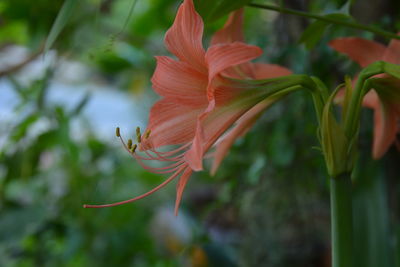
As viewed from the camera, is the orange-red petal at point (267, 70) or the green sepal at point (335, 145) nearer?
the green sepal at point (335, 145)

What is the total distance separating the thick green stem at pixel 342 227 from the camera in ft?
0.86

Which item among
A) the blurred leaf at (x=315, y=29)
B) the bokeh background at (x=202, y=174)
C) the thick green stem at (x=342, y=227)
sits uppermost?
the blurred leaf at (x=315, y=29)

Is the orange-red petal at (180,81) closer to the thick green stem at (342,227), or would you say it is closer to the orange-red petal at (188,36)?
the orange-red petal at (188,36)

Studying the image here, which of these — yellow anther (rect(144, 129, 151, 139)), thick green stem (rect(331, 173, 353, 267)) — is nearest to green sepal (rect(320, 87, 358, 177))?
thick green stem (rect(331, 173, 353, 267))

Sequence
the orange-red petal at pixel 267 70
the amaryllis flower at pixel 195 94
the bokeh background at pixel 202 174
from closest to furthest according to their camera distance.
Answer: the amaryllis flower at pixel 195 94, the orange-red petal at pixel 267 70, the bokeh background at pixel 202 174

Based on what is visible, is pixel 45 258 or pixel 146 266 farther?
pixel 146 266

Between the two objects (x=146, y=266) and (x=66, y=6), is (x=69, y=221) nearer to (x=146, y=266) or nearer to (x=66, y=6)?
(x=146, y=266)

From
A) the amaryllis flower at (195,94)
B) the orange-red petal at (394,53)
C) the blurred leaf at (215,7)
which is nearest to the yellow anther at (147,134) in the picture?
the amaryllis flower at (195,94)

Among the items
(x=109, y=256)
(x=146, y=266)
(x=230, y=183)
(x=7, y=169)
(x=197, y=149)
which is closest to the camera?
(x=197, y=149)

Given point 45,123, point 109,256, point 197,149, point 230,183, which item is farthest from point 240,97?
point 109,256

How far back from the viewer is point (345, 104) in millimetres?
284

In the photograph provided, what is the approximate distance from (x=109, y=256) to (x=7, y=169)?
0.99 feet

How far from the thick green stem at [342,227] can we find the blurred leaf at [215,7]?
0.15 m

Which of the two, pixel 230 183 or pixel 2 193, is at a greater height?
pixel 230 183
